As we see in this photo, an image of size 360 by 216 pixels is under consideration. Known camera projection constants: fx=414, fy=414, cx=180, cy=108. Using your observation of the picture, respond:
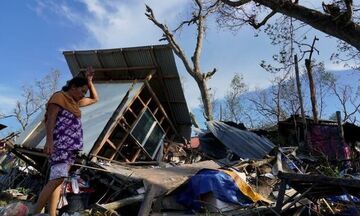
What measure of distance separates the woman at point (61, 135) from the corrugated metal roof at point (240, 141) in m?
5.59

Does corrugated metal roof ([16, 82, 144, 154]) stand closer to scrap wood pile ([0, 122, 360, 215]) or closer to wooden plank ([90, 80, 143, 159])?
wooden plank ([90, 80, 143, 159])

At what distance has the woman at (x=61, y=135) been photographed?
13.8 feet

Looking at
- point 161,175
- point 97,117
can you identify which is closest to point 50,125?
point 161,175

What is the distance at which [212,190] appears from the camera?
18.2 feet

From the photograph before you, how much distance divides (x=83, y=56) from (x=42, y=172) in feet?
9.44

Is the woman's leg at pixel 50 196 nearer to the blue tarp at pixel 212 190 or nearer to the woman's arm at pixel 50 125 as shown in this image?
the woman's arm at pixel 50 125

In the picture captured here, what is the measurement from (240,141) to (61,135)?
632cm

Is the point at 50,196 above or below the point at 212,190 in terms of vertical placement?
above

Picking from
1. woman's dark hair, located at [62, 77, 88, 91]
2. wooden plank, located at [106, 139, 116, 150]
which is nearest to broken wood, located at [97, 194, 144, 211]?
woman's dark hair, located at [62, 77, 88, 91]

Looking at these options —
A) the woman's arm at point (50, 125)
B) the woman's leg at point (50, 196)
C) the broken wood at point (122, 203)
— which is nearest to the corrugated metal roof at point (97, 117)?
the broken wood at point (122, 203)

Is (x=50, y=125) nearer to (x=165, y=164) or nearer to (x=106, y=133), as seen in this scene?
(x=106, y=133)

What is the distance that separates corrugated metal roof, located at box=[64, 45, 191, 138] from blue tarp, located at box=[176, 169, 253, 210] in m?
3.50

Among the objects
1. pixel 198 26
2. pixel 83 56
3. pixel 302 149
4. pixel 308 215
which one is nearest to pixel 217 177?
pixel 308 215

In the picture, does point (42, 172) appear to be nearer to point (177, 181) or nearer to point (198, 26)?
point (177, 181)
